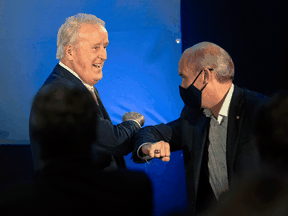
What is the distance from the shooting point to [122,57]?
3.04m

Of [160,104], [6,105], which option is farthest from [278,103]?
[6,105]

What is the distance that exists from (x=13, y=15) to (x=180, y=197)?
279 cm

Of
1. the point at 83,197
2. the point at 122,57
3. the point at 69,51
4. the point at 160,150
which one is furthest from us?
the point at 122,57

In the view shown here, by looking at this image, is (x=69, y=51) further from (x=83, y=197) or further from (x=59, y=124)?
(x=83, y=197)

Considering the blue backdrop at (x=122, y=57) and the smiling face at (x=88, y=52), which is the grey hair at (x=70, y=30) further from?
the blue backdrop at (x=122, y=57)

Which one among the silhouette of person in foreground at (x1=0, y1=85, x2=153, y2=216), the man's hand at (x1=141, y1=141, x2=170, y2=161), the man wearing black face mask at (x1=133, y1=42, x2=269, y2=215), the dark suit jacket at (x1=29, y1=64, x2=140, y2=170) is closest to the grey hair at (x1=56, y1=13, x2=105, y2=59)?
the dark suit jacket at (x1=29, y1=64, x2=140, y2=170)

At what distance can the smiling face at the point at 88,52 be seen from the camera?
1.52 metres

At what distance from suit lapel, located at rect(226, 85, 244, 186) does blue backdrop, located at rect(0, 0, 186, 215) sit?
47.4 inches

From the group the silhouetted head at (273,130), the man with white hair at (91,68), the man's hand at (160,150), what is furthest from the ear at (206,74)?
the man with white hair at (91,68)

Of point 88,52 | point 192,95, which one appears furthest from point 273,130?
point 88,52

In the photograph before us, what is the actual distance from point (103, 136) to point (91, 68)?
48cm

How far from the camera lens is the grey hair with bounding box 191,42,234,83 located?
135 cm

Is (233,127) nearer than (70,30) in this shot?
Yes

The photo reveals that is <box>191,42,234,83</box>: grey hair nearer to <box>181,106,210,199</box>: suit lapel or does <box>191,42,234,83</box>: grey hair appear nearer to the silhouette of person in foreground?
<box>181,106,210,199</box>: suit lapel
